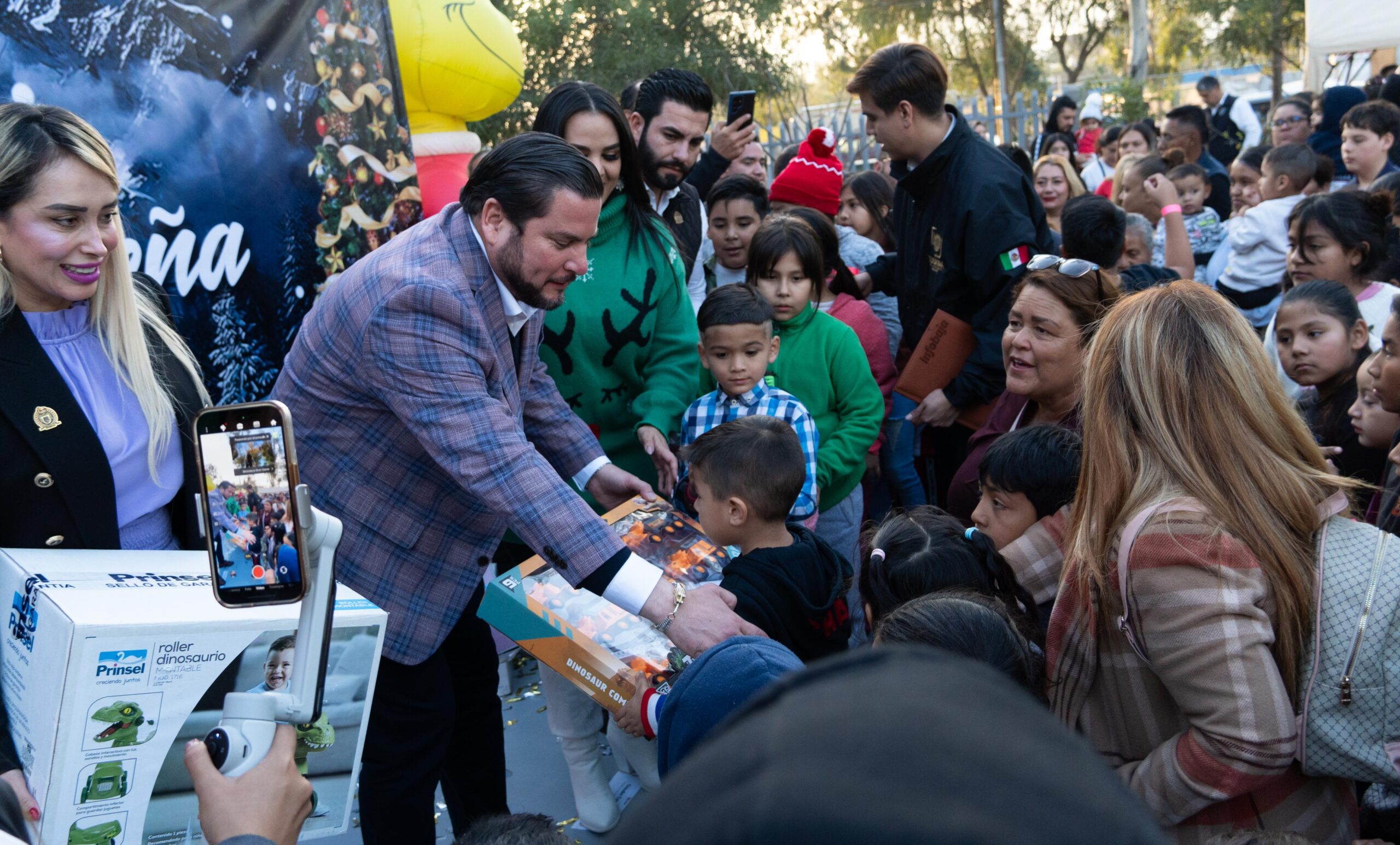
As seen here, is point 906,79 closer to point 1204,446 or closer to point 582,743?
point 1204,446

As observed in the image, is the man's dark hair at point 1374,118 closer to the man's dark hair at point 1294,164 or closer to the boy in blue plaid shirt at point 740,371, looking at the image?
the man's dark hair at point 1294,164

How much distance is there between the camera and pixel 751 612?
2402 mm

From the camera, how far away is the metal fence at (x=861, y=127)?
1395cm

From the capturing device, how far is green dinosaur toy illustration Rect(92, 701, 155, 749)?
4.79 ft

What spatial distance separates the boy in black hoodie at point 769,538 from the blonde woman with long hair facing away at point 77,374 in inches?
47.1

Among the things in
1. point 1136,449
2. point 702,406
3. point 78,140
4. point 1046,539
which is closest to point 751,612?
point 1046,539

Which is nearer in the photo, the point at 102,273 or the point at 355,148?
the point at 102,273

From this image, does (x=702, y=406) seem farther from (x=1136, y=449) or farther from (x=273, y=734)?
(x=273, y=734)

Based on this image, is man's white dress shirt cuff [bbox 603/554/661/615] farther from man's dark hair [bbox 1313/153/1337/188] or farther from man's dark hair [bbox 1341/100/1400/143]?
man's dark hair [bbox 1341/100/1400/143]

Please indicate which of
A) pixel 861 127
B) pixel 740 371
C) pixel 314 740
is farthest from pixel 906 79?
pixel 861 127

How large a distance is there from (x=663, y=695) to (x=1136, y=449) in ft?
3.58

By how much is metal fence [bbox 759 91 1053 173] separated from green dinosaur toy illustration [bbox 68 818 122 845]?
1192 centimetres

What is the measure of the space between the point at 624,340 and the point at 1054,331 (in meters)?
1.28

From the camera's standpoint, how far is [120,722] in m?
1.47
